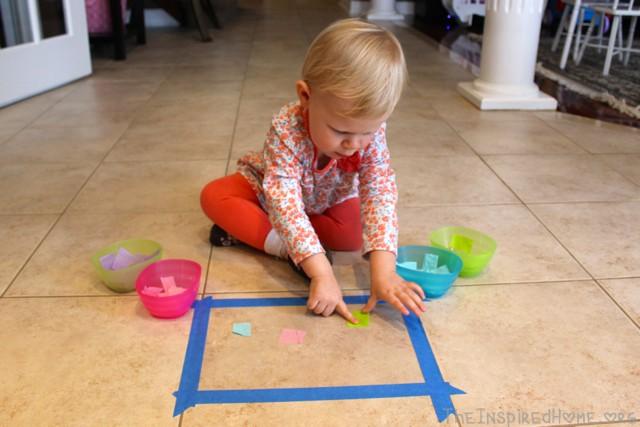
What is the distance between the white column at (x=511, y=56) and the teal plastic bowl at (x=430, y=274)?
4.27 feet

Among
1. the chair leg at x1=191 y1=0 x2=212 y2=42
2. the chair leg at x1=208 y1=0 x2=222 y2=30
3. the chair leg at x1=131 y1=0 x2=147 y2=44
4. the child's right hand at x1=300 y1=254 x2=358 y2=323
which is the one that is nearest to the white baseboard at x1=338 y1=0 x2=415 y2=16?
the chair leg at x1=208 y1=0 x2=222 y2=30

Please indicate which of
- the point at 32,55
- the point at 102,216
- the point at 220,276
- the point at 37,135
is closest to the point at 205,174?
the point at 102,216

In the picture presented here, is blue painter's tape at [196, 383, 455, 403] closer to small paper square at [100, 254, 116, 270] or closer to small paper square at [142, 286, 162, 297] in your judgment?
small paper square at [142, 286, 162, 297]

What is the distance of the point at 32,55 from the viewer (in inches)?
93.4

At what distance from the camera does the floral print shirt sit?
105 centimetres

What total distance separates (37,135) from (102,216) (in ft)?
2.45

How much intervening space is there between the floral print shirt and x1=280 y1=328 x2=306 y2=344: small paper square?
0.13 m

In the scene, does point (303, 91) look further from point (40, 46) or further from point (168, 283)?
point (40, 46)

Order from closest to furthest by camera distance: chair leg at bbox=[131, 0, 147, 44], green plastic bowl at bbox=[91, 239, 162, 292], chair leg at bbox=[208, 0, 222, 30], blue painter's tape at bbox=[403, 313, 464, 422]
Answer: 1. blue painter's tape at bbox=[403, 313, 464, 422]
2. green plastic bowl at bbox=[91, 239, 162, 292]
3. chair leg at bbox=[131, 0, 147, 44]
4. chair leg at bbox=[208, 0, 222, 30]

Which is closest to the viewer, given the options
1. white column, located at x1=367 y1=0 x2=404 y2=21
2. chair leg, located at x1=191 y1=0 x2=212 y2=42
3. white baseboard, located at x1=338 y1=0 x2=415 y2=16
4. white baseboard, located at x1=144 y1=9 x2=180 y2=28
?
chair leg, located at x1=191 y1=0 x2=212 y2=42

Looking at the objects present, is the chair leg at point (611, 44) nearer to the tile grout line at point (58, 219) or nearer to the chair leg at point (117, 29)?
the tile grout line at point (58, 219)

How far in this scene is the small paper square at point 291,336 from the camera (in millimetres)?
955

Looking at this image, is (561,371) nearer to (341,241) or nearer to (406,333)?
(406,333)

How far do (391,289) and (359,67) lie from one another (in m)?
0.35
